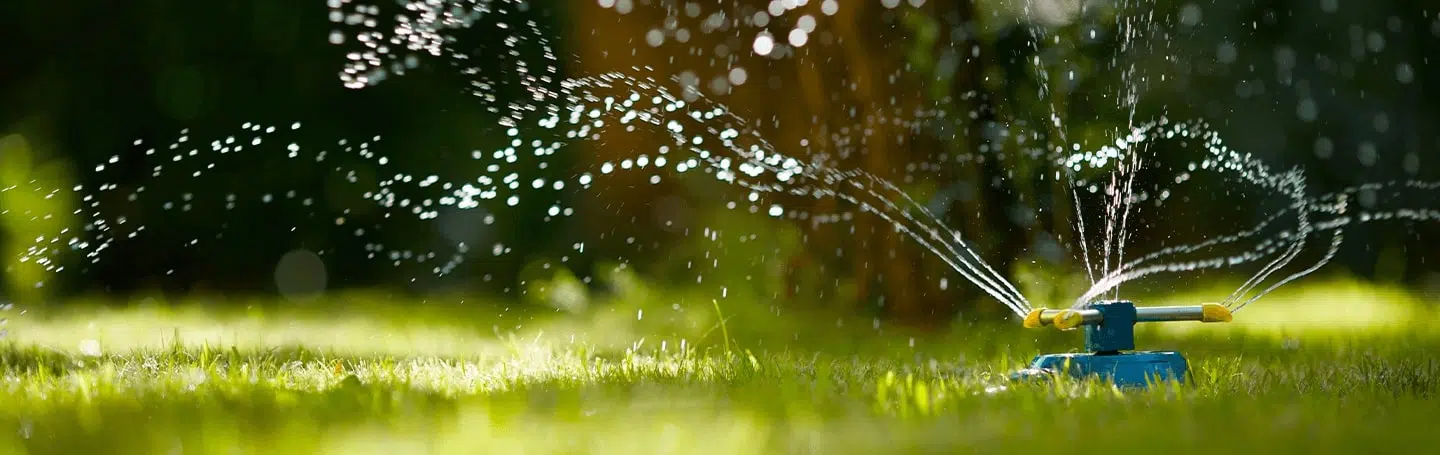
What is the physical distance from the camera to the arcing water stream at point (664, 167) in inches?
A: 210

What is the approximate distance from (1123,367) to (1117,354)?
2.0 inches

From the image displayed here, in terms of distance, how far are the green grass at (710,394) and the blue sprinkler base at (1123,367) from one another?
0.26ft

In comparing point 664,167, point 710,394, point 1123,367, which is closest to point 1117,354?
point 1123,367

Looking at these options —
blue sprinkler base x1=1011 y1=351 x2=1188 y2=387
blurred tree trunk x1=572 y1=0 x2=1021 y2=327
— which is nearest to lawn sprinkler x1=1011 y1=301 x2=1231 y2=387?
blue sprinkler base x1=1011 y1=351 x2=1188 y2=387

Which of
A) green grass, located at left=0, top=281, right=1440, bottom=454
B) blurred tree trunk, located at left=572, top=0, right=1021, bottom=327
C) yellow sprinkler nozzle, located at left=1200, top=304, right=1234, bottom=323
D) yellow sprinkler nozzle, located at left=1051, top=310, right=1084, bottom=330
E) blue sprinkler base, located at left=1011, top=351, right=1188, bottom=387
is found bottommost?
green grass, located at left=0, top=281, right=1440, bottom=454

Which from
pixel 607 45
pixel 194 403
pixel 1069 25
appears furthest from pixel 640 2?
pixel 194 403

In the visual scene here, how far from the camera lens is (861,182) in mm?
5062

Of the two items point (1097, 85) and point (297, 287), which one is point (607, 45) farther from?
point (297, 287)

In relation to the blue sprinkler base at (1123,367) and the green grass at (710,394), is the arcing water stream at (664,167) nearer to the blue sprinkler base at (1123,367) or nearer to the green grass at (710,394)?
the green grass at (710,394)

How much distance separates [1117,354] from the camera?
314cm

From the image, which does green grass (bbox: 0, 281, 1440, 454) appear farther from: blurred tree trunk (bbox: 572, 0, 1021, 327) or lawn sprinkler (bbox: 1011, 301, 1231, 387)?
blurred tree trunk (bbox: 572, 0, 1021, 327)

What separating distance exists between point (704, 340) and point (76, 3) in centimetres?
557

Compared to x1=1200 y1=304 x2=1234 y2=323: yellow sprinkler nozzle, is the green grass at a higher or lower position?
lower

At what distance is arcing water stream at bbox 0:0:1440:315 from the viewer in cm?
532
